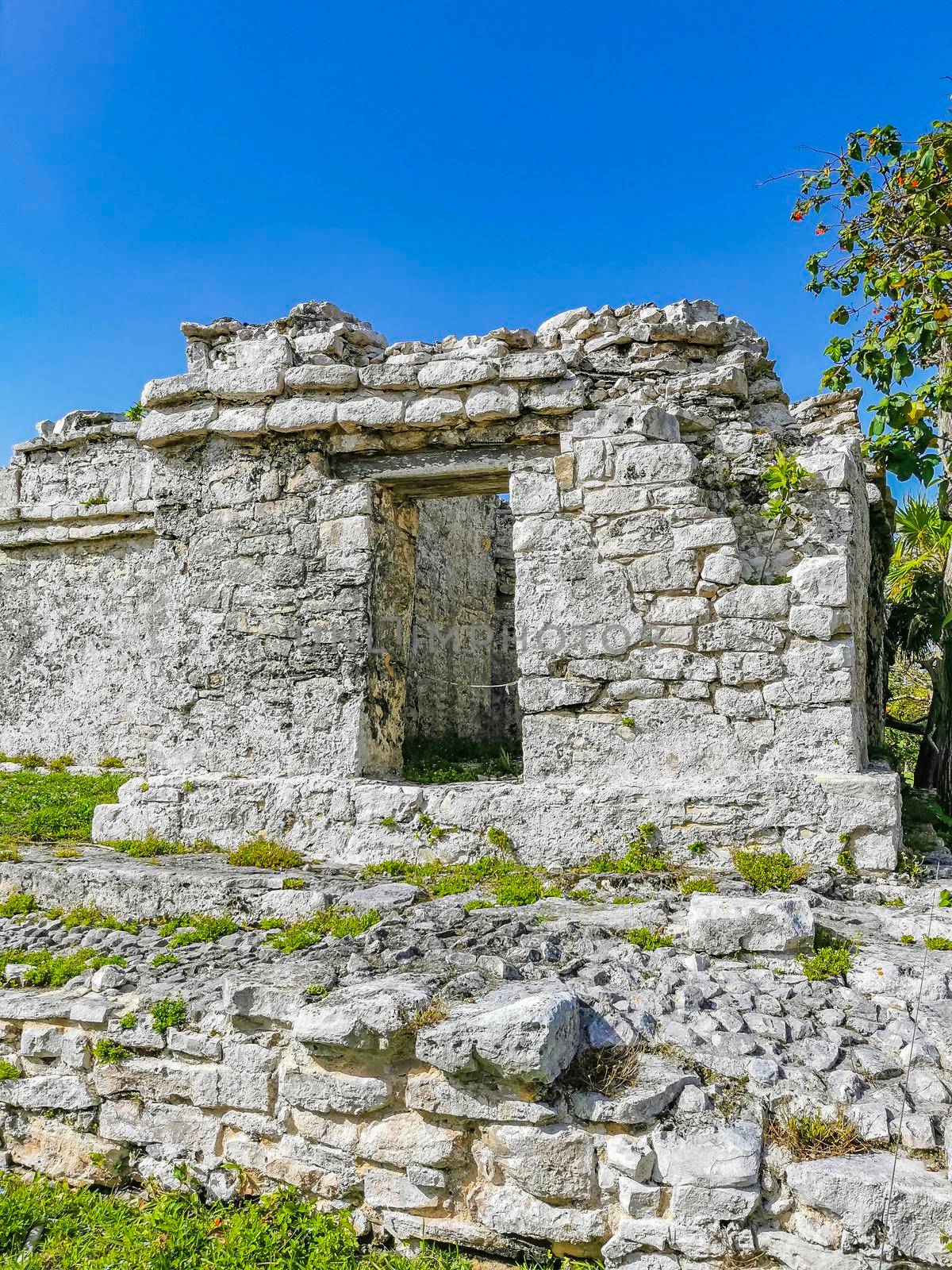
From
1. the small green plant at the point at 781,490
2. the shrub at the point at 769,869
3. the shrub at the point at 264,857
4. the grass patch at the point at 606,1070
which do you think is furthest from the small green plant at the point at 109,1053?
the small green plant at the point at 781,490

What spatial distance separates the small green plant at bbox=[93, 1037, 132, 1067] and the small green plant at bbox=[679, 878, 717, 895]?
2418 millimetres

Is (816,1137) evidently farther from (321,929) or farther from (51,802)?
(51,802)

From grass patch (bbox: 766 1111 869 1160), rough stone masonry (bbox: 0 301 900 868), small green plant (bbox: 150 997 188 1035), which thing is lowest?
grass patch (bbox: 766 1111 869 1160)

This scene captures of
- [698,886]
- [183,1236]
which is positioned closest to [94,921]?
[183,1236]

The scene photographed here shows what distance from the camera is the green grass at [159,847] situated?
5086 millimetres

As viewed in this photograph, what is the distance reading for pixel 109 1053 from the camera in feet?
11.4

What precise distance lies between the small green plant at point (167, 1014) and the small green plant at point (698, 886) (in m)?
2.18

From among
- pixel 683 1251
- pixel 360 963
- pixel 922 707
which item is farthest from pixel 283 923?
pixel 922 707

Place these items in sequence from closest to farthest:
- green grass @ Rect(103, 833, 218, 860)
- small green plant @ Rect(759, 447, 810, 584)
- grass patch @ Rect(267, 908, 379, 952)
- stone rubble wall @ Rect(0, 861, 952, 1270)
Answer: stone rubble wall @ Rect(0, 861, 952, 1270) < grass patch @ Rect(267, 908, 379, 952) < small green plant @ Rect(759, 447, 810, 584) < green grass @ Rect(103, 833, 218, 860)

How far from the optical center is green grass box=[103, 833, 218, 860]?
16.7ft

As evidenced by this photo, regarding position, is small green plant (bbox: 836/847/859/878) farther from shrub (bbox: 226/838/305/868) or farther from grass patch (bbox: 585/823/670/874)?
shrub (bbox: 226/838/305/868)

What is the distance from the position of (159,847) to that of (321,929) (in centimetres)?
165

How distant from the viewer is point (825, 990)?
3.18m

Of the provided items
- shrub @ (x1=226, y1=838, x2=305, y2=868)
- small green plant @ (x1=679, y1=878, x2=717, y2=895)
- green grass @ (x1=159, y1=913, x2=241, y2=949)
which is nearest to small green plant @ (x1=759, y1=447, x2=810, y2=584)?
small green plant @ (x1=679, y1=878, x2=717, y2=895)
